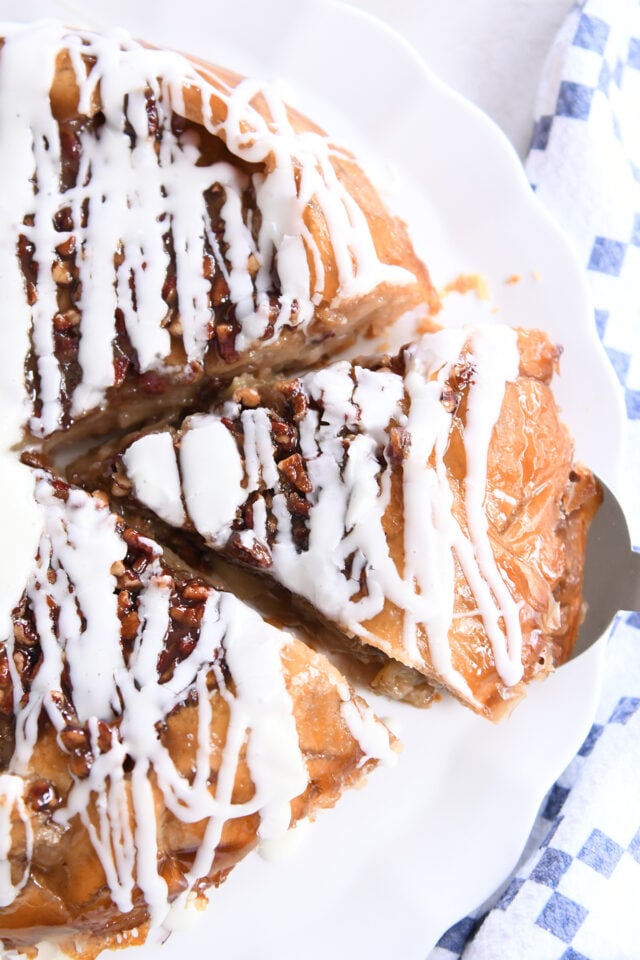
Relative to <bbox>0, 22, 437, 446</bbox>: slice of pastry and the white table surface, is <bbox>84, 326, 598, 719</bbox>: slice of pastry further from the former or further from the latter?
the white table surface

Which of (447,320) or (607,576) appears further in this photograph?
(447,320)

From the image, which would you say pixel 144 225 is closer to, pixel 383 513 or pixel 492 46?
pixel 383 513

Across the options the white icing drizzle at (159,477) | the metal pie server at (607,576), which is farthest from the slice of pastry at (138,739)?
the metal pie server at (607,576)

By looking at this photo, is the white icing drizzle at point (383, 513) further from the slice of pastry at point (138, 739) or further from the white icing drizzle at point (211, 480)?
the slice of pastry at point (138, 739)

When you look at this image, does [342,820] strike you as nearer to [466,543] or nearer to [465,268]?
[466,543]

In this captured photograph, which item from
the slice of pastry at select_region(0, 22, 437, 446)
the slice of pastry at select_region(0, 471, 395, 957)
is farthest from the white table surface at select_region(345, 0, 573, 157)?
the slice of pastry at select_region(0, 471, 395, 957)

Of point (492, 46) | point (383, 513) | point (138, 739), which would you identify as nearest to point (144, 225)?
point (383, 513)
